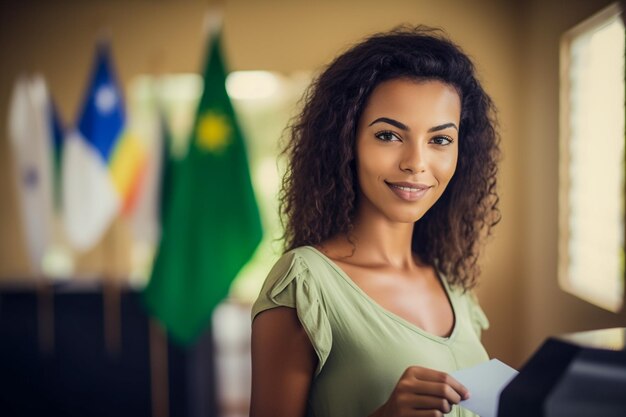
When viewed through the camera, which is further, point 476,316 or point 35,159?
point 35,159

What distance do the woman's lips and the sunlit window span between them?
7.07 ft

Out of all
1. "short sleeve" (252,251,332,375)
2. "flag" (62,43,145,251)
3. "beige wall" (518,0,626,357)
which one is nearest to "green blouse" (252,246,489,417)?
"short sleeve" (252,251,332,375)

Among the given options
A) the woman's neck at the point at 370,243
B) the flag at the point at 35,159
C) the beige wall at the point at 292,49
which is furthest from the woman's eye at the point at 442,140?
the beige wall at the point at 292,49

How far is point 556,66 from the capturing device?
3613 millimetres

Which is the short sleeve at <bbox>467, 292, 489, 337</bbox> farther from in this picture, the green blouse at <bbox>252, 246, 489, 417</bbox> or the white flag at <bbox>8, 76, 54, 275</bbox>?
the white flag at <bbox>8, 76, 54, 275</bbox>

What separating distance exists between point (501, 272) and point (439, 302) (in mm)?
3777

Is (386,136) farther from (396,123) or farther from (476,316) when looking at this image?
(476,316)

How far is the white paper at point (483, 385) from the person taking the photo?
27.1 inches

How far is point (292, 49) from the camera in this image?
461cm

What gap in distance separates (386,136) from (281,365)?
324 millimetres

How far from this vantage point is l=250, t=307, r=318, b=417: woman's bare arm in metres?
0.78

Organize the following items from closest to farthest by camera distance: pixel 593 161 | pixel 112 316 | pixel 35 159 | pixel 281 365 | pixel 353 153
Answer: pixel 281 365 < pixel 353 153 < pixel 593 161 < pixel 112 316 < pixel 35 159

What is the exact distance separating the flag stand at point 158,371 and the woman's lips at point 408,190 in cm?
269

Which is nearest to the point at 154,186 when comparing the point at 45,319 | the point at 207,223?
the point at 207,223
